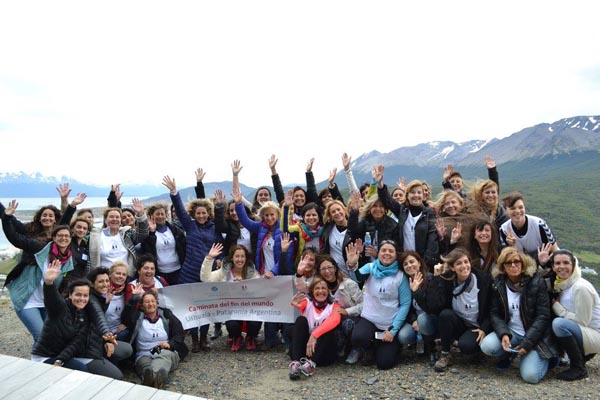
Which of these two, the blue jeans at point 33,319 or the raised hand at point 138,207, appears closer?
the blue jeans at point 33,319

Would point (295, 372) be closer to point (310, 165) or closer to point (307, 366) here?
point (307, 366)

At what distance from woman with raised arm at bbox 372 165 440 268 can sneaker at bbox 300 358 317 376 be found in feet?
10.8

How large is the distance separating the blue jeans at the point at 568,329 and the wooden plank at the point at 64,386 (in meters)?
7.72

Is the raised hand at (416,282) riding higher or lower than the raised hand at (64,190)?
lower

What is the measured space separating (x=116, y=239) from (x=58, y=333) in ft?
9.38

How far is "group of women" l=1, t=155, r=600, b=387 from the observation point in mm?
8086

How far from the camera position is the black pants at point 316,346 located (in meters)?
9.14

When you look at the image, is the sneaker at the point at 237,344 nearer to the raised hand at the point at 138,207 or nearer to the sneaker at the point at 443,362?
the raised hand at the point at 138,207

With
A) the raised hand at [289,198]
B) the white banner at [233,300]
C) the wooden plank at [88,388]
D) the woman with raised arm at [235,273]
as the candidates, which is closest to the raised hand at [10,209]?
the white banner at [233,300]

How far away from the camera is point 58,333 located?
796 centimetres

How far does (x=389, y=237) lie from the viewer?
10.1 metres

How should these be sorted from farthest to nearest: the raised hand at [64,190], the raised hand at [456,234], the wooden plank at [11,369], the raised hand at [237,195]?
the raised hand at [64,190]
the raised hand at [237,195]
the raised hand at [456,234]
the wooden plank at [11,369]

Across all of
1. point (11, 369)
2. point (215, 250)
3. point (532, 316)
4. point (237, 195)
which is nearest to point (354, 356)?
point (532, 316)

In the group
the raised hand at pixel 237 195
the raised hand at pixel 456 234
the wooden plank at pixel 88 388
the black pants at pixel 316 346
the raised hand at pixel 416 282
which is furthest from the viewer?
the raised hand at pixel 237 195
